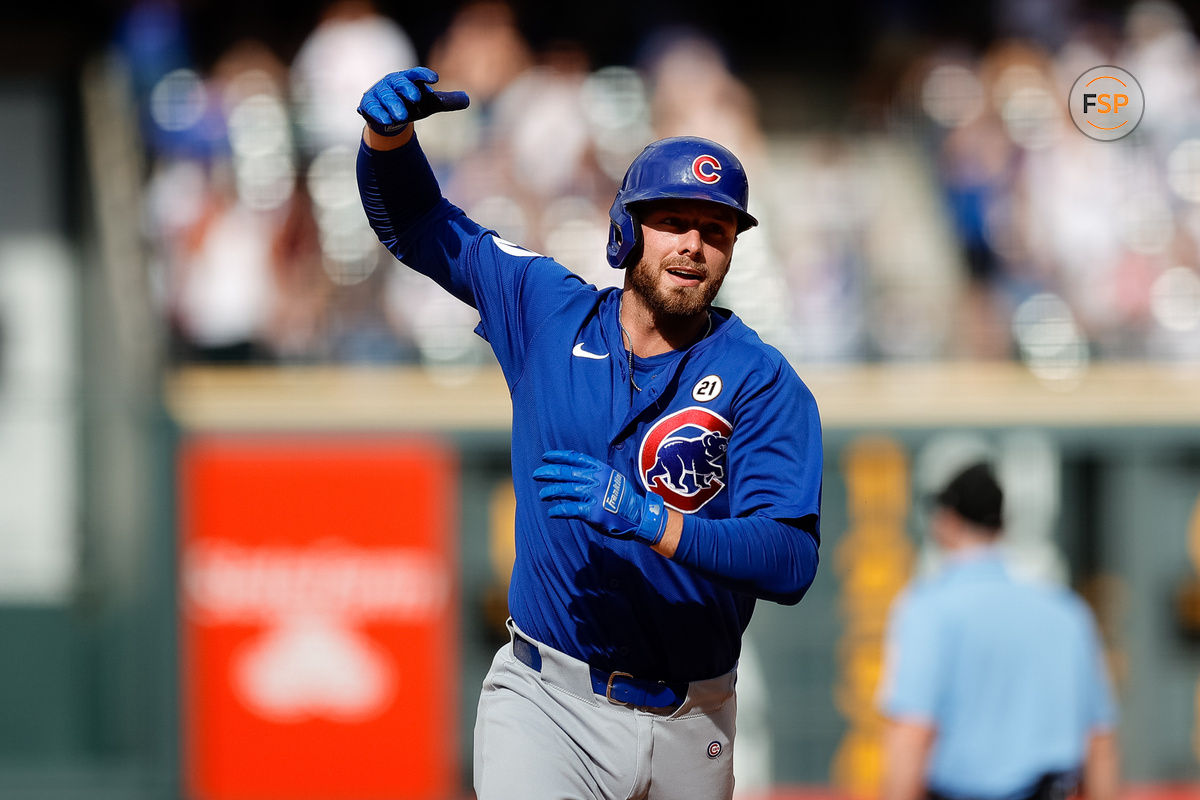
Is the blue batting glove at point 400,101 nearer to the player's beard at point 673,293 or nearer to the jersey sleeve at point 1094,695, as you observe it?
the player's beard at point 673,293

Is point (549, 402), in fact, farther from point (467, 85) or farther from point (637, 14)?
point (637, 14)

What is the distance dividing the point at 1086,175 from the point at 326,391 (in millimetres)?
4932

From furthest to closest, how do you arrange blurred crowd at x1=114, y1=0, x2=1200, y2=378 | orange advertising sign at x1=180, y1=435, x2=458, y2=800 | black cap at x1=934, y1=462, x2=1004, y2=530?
blurred crowd at x1=114, y1=0, x2=1200, y2=378 → orange advertising sign at x1=180, y1=435, x2=458, y2=800 → black cap at x1=934, y1=462, x2=1004, y2=530

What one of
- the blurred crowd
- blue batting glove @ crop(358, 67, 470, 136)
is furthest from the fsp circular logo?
the blurred crowd

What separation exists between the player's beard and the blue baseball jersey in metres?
0.12

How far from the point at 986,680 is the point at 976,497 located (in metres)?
0.57

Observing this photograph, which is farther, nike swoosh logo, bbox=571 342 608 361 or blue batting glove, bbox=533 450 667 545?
nike swoosh logo, bbox=571 342 608 361

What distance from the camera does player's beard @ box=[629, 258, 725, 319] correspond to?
12.3 feet

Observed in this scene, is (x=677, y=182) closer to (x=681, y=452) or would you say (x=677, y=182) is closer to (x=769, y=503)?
(x=681, y=452)

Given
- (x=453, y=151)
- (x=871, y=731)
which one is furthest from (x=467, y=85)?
(x=871, y=731)

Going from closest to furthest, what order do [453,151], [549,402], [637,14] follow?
[549,402] → [453,151] → [637,14]

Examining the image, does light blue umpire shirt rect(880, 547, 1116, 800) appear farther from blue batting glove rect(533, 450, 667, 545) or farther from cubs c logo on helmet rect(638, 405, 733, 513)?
blue batting glove rect(533, 450, 667, 545)

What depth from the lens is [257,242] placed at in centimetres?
Result: 1036

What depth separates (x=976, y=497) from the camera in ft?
17.3
